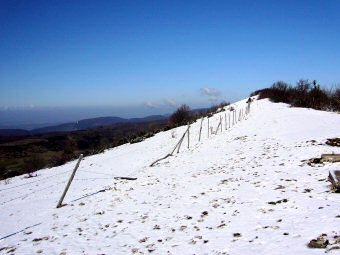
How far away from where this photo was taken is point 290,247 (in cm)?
718

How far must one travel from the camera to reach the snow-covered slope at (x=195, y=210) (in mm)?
8547

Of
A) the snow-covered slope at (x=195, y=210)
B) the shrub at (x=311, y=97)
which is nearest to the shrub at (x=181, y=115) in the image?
the shrub at (x=311, y=97)

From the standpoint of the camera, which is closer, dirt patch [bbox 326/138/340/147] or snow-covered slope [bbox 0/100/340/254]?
snow-covered slope [bbox 0/100/340/254]

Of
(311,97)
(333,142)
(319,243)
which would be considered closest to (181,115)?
(311,97)

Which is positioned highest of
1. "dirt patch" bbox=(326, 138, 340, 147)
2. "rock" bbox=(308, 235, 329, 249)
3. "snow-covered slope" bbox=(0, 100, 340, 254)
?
"dirt patch" bbox=(326, 138, 340, 147)

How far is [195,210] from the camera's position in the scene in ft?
38.7

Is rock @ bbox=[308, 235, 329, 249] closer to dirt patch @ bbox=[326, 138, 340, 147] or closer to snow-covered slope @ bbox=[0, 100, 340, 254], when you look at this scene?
snow-covered slope @ bbox=[0, 100, 340, 254]

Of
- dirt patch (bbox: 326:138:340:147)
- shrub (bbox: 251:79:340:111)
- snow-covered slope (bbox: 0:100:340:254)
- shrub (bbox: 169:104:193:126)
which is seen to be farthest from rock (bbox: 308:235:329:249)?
shrub (bbox: 169:104:193:126)

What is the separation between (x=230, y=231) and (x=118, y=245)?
3263 millimetres

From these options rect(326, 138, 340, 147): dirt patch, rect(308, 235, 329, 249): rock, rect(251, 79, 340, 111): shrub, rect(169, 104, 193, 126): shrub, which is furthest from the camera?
rect(169, 104, 193, 126): shrub

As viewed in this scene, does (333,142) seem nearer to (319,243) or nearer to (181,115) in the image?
(319,243)

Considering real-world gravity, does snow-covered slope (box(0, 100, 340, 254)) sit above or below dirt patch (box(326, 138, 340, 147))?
below

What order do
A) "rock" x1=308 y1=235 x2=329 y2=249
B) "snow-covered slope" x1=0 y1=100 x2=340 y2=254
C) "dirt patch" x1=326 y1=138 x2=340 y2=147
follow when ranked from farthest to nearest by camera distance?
"dirt patch" x1=326 y1=138 x2=340 y2=147 → "snow-covered slope" x1=0 y1=100 x2=340 y2=254 → "rock" x1=308 y1=235 x2=329 y2=249

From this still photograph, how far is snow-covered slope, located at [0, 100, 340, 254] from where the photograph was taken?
8.55m
